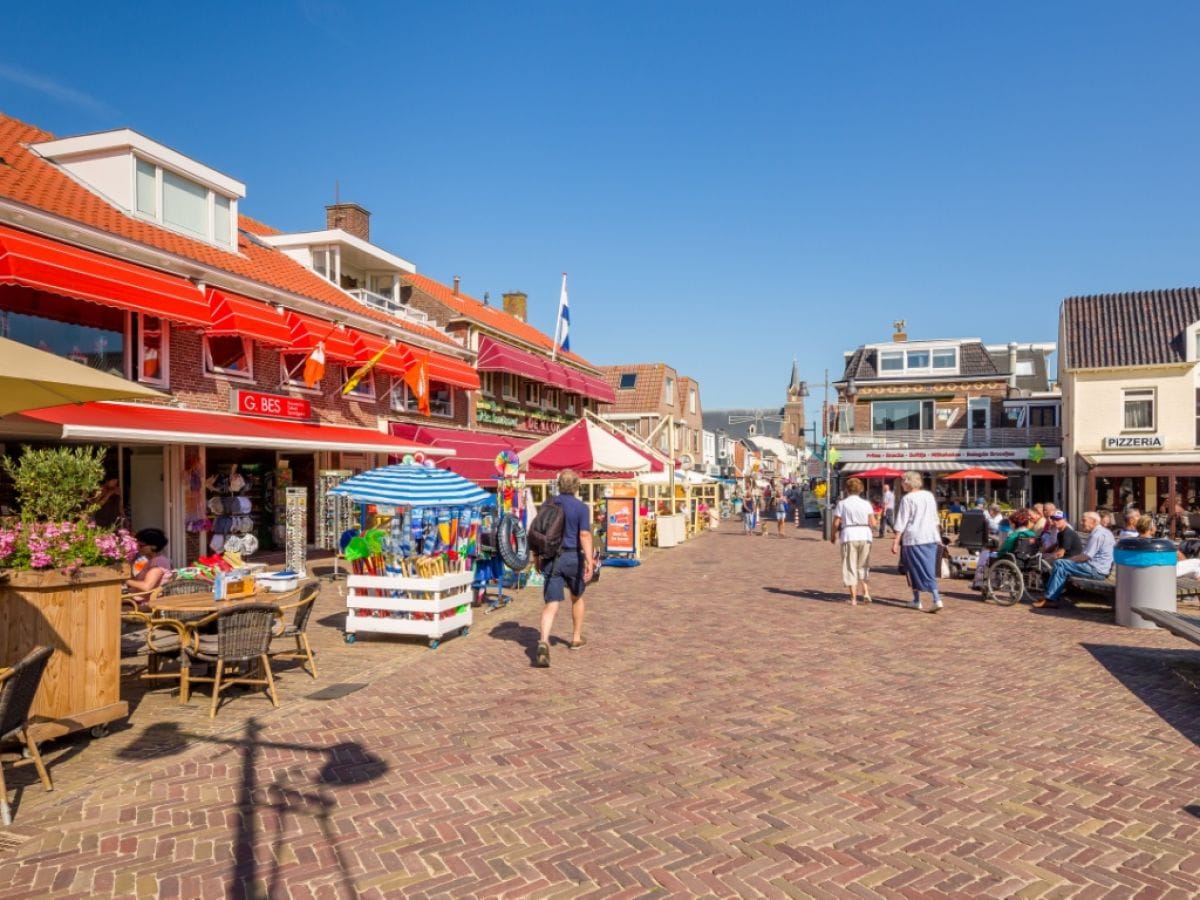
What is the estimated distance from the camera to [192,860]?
3566mm

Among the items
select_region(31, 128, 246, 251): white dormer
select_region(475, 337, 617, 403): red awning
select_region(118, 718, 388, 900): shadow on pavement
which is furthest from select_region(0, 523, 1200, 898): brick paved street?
select_region(475, 337, 617, 403): red awning

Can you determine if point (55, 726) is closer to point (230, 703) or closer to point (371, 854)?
point (230, 703)

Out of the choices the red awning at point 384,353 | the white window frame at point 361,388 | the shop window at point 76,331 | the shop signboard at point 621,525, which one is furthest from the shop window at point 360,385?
the shop signboard at point 621,525

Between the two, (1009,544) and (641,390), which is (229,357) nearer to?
(1009,544)

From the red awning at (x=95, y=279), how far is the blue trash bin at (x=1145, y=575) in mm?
13109

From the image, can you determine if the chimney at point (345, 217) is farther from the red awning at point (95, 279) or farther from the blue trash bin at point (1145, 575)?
the blue trash bin at point (1145, 575)

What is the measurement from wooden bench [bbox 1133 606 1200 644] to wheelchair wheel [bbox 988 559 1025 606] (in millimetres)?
2724

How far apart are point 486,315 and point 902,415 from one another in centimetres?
2055

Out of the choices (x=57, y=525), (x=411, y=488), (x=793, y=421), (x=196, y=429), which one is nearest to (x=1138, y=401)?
(x=411, y=488)

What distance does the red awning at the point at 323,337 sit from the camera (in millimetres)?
15148

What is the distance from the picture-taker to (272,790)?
4348mm

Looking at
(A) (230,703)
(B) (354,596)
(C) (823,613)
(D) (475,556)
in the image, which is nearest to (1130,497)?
(C) (823,613)

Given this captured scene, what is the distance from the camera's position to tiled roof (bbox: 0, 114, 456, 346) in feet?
38.9

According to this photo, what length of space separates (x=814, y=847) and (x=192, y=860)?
2.87 m
